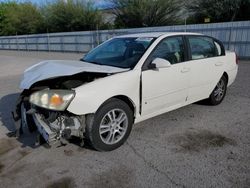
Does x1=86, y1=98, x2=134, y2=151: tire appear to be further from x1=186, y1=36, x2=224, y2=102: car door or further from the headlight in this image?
x1=186, y1=36, x2=224, y2=102: car door

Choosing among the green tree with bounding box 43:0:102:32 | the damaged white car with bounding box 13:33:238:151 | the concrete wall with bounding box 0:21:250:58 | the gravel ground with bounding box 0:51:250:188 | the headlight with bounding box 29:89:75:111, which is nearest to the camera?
the gravel ground with bounding box 0:51:250:188

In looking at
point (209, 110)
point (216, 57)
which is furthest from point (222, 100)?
point (216, 57)

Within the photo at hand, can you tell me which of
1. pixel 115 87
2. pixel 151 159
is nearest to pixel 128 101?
pixel 115 87

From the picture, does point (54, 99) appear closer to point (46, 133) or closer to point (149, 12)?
point (46, 133)

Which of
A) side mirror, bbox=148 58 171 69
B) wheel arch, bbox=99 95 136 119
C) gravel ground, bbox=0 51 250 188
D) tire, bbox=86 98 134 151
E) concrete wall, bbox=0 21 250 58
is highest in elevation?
concrete wall, bbox=0 21 250 58

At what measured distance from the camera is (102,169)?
10.2 feet

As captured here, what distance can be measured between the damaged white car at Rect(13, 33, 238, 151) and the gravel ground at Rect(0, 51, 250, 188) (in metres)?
0.32

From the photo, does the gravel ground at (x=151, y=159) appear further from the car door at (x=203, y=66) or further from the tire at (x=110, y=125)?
the car door at (x=203, y=66)

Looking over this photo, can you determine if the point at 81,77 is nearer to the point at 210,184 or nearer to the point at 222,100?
the point at 210,184

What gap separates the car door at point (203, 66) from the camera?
4523mm

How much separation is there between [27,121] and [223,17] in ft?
67.8

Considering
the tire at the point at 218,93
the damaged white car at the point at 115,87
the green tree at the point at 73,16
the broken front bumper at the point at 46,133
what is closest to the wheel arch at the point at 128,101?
the damaged white car at the point at 115,87

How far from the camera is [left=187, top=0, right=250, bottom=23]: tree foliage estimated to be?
19531 mm

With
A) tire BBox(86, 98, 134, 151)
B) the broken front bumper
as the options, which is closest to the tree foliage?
tire BBox(86, 98, 134, 151)
